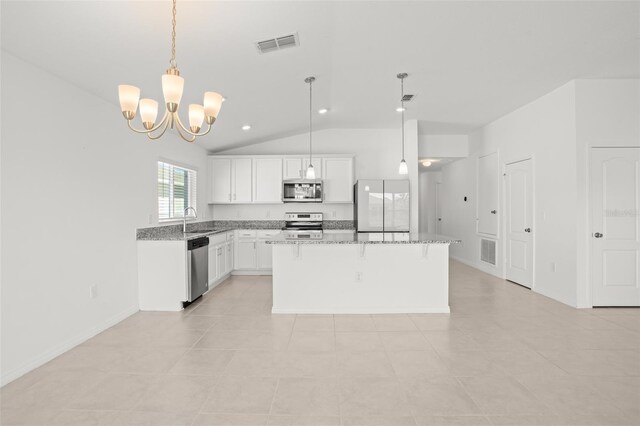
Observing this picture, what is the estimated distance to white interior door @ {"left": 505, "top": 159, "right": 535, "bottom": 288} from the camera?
4.96 meters

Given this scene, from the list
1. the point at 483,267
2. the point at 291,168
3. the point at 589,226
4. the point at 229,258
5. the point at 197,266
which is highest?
the point at 291,168

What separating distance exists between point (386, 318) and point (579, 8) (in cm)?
330

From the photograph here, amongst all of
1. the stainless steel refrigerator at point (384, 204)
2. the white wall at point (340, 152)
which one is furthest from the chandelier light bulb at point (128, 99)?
the white wall at point (340, 152)

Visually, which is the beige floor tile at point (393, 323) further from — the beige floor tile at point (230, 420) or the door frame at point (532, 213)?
the door frame at point (532, 213)

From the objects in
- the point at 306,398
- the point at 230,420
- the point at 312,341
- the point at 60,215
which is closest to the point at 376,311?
the point at 312,341

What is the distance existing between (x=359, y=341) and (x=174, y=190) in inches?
146

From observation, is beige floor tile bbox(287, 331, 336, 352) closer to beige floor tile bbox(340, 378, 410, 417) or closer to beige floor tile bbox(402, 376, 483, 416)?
beige floor tile bbox(340, 378, 410, 417)

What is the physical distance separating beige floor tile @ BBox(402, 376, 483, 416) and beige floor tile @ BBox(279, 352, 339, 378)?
572 mm

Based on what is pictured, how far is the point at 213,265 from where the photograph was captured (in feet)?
16.8

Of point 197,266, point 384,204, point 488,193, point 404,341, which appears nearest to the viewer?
point 404,341

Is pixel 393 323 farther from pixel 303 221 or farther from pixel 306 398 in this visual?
pixel 303 221

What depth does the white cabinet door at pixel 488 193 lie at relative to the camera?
5836mm

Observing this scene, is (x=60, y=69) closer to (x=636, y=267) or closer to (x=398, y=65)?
(x=398, y=65)

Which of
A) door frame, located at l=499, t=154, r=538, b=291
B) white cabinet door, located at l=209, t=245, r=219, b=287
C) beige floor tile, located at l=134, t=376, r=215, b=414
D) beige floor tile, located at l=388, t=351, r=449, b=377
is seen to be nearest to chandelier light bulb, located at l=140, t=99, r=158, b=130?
beige floor tile, located at l=134, t=376, r=215, b=414
